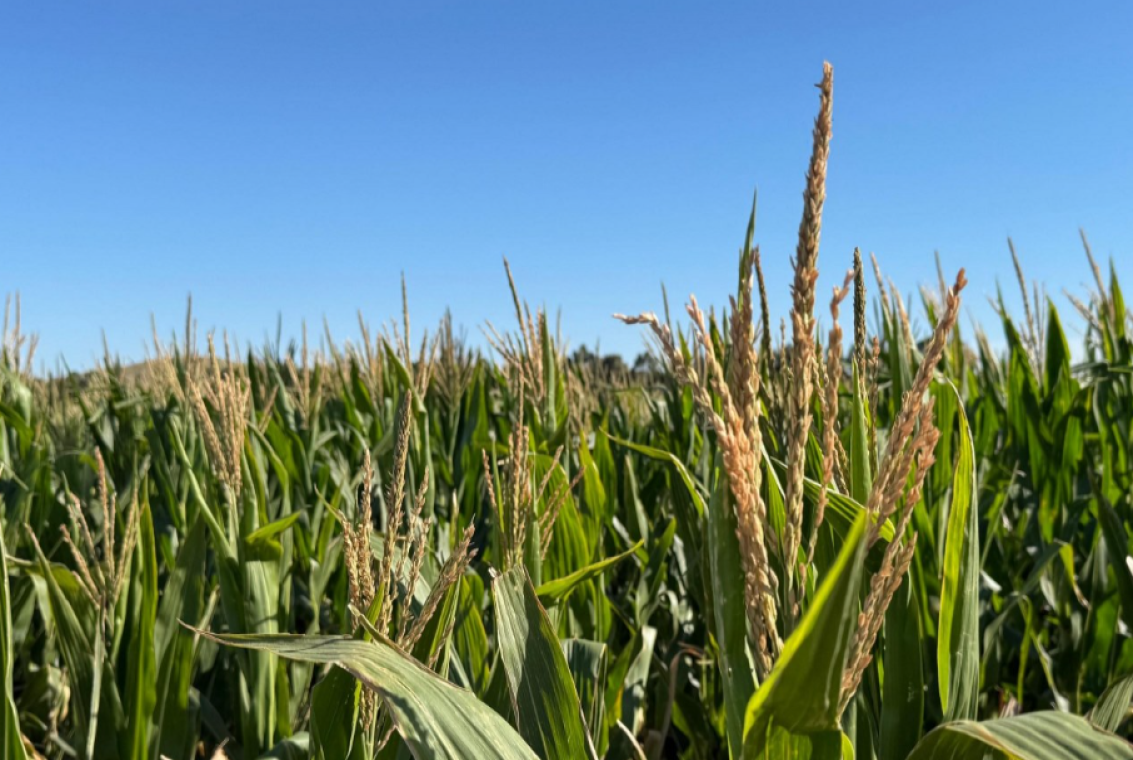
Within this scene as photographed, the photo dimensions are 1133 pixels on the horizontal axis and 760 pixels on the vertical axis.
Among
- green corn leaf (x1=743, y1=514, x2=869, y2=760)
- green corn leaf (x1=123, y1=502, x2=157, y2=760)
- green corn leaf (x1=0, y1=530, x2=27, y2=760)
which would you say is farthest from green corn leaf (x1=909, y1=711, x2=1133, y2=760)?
green corn leaf (x1=123, y1=502, x2=157, y2=760)

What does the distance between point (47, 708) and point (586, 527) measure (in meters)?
1.58

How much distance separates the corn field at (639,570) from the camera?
24.2 inches

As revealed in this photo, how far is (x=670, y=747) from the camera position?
236 centimetres

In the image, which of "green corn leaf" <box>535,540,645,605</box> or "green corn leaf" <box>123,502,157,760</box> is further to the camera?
"green corn leaf" <box>123,502,157,760</box>

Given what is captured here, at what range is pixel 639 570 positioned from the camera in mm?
2248

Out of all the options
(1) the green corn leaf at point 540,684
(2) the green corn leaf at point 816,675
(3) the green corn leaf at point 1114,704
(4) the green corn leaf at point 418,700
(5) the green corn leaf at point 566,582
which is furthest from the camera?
(5) the green corn leaf at point 566,582

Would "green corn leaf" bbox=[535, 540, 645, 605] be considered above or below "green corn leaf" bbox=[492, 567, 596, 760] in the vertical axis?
above

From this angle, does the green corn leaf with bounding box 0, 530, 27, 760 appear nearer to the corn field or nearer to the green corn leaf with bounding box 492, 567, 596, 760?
the corn field

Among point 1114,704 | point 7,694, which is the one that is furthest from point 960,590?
point 7,694

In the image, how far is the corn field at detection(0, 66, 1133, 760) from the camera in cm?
61

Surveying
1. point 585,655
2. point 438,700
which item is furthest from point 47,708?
point 438,700

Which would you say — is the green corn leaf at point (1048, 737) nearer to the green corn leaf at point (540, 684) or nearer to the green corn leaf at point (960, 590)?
the green corn leaf at point (960, 590)

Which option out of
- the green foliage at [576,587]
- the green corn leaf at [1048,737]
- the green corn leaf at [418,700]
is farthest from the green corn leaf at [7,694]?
the green corn leaf at [1048,737]

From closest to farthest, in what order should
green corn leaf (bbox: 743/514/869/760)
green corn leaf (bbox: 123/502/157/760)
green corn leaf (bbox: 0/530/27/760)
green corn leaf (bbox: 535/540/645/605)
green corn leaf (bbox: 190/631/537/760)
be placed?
green corn leaf (bbox: 743/514/869/760) < green corn leaf (bbox: 190/631/537/760) < green corn leaf (bbox: 0/530/27/760) < green corn leaf (bbox: 535/540/645/605) < green corn leaf (bbox: 123/502/157/760)
